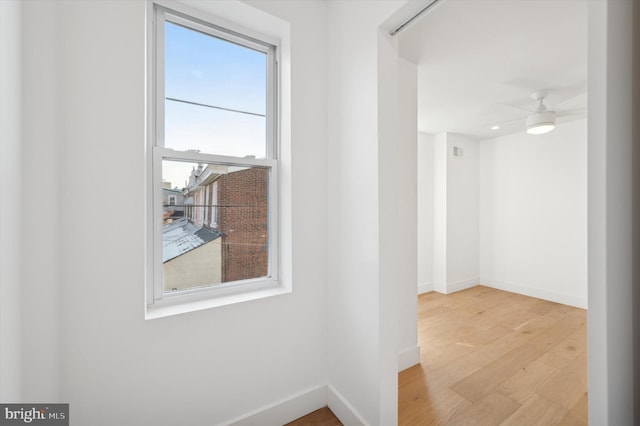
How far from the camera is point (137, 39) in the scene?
128 cm

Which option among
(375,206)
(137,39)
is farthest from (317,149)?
(137,39)

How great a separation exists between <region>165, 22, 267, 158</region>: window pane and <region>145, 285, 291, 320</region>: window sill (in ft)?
2.90

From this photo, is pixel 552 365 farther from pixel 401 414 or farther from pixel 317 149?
pixel 317 149

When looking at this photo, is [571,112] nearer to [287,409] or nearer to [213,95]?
[213,95]

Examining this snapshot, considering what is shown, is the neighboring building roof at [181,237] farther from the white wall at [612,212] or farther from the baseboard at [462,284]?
the baseboard at [462,284]

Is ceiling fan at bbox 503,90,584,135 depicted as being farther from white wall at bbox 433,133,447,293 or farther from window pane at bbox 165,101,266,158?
window pane at bbox 165,101,266,158

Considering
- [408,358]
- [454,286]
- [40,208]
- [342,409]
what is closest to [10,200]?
[40,208]

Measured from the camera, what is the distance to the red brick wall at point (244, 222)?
1.68 m

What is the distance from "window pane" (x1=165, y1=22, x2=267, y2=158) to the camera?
1553 millimetres

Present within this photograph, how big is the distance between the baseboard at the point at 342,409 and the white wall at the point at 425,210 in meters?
3.01

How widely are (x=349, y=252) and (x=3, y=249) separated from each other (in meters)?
1.43


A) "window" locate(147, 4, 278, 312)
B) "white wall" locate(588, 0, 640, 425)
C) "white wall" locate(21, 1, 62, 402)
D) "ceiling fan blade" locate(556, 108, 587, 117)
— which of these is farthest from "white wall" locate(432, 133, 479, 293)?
"white wall" locate(21, 1, 62, 402)

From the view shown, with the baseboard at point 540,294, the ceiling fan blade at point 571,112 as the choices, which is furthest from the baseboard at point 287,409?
the ceiling fan blade at point 571,112

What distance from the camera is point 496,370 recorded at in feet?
7.30
